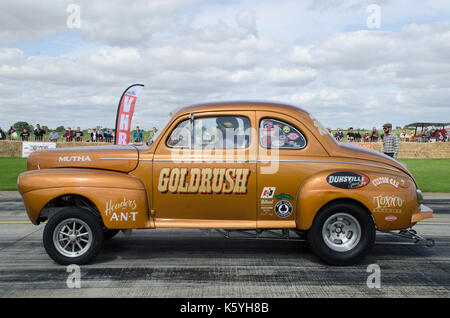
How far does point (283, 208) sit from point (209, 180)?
3.27 ft

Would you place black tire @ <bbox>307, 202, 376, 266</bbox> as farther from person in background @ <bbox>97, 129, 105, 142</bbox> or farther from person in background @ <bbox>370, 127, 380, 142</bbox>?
person in background @ <bbox>97, 129, 105, 142</bbox>

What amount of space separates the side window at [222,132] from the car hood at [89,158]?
86cm

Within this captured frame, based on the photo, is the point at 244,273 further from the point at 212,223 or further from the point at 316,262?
the point at 316,262

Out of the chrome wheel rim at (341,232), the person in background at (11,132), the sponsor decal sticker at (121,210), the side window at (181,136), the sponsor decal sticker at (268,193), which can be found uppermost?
the person in background at (11,132)

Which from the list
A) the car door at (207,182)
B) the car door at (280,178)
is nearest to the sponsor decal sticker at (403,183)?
the car door at (280,178)

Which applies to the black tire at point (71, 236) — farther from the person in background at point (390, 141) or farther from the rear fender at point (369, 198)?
the person in background at point (390, 141)

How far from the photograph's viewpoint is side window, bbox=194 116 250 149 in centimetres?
532

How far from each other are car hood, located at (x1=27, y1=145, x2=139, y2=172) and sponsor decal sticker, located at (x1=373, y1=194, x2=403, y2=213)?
306 cm

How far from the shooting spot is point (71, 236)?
5148 mm

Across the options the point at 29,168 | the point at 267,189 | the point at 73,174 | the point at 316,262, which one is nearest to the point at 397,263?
the point at 316,262

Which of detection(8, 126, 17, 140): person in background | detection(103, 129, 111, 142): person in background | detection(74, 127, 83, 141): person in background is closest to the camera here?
detection(103, 129, 111, 142): person in background

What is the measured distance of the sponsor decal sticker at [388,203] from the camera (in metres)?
5.11

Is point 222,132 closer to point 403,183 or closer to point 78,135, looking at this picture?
point 403,183

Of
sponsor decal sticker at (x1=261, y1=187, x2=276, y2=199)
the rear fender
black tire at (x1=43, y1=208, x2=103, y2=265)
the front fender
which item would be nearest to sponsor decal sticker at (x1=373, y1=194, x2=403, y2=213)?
the rear fender
